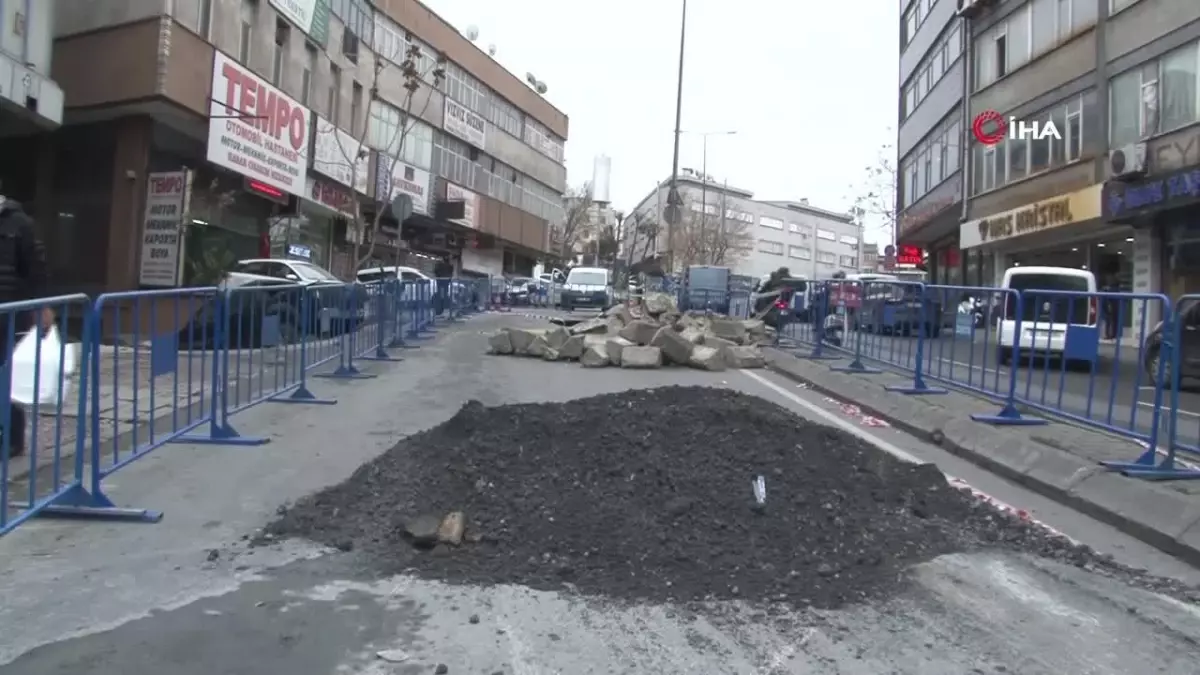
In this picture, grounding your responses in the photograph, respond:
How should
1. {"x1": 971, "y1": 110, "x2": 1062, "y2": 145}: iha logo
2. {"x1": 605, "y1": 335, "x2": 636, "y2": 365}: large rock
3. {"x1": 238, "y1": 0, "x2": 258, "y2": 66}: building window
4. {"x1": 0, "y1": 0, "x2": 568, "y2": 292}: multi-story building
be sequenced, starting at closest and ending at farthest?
{"x1": 605, "y1": 335, "x2": 636, "y2": 365}: large rock
{"x1": 0, "y1": 0, "x2": 568, "y2": 292}: multi-story building
{"x1": 238, "y1": 0, "x2": 258, "y2": 66}: building window
{"x1": 971, "y1": 110, "x2": 1062, "y2": 145}: iha logo

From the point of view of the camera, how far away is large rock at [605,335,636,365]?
1531 cm

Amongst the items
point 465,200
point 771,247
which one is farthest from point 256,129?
point 771,247

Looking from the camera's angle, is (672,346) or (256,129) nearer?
(672,346)

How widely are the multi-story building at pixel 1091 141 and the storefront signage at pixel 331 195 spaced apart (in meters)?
18.7

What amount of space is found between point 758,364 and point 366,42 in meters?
24.4

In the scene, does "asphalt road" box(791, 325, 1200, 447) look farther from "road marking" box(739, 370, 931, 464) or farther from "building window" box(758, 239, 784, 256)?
"building window" box(758, 239, 784, 256)

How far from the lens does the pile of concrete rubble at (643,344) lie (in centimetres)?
1523

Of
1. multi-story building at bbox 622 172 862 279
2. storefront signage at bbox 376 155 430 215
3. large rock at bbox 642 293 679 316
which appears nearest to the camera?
large rock at bbox 642 293 679 316

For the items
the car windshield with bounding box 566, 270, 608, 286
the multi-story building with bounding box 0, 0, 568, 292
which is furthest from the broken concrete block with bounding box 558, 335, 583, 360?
the car windshield with bounding box 566, 270, 608, 286

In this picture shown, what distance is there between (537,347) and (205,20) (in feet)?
34.9

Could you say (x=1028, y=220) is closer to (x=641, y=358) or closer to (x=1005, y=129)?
(x=1005, y=129)

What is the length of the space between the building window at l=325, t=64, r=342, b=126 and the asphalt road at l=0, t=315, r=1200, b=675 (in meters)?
26.4

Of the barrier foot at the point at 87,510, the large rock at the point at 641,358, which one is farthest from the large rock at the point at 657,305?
the barrier foot at the point at 87,510

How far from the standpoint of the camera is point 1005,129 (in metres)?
30.3
